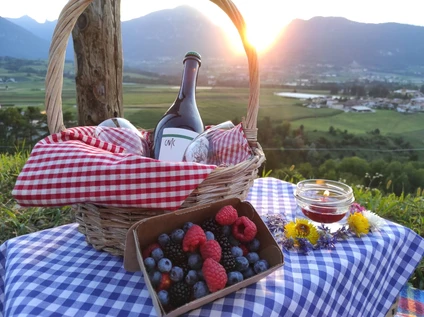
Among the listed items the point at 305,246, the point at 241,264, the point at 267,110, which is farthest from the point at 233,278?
the point at 267,110

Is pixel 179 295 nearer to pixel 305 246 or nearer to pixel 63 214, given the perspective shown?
pixel 305 246

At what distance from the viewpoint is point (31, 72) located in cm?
274

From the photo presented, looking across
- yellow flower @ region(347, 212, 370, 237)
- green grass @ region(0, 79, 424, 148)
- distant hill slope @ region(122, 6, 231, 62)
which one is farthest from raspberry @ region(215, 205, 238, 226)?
distant hill slope @ region(122, 6, 231, 62)

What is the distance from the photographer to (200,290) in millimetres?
527

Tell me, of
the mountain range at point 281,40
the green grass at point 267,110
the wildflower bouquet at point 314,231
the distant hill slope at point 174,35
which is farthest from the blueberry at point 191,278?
the distant hill slope at point 174,35

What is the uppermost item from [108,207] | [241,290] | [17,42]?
[17,42]

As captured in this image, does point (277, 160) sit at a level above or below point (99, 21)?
below

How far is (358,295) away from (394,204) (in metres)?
1.23

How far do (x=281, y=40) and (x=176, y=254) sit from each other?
119 inches

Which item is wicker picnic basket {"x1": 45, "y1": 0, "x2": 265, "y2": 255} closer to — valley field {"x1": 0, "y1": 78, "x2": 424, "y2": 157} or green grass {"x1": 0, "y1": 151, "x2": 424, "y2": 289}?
green grass {"x1": 0, "y1": 151, "x2": 424, "y2": 289}

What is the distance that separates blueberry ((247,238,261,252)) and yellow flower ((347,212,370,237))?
0.33m

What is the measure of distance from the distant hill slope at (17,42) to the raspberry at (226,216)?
2.83 metres

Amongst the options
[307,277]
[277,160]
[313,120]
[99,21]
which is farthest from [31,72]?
[307,277]

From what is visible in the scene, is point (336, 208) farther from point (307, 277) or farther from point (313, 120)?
point (313, 120)
